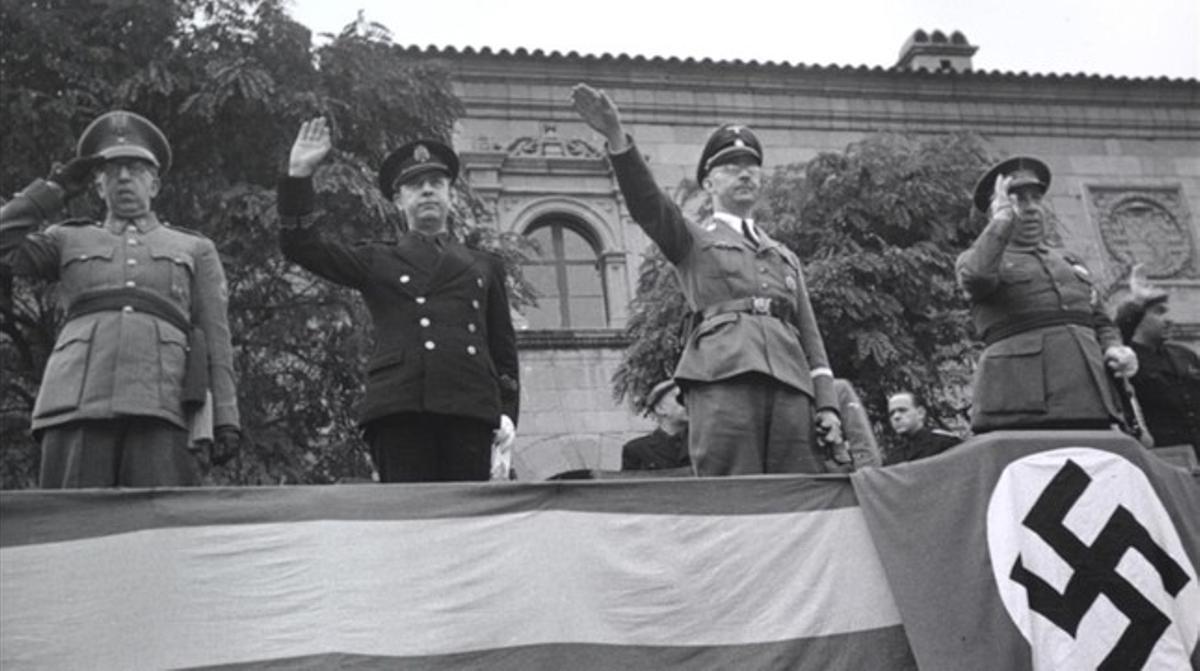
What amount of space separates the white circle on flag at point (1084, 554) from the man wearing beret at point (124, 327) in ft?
8.57

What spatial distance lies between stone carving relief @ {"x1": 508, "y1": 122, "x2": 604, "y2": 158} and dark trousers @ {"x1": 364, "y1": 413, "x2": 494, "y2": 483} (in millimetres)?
12289

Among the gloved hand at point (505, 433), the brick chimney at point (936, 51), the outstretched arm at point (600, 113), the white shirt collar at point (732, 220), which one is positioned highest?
the brick chimney at point (936, 51)

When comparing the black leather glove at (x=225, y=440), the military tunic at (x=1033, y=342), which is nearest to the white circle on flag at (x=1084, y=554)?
the military tunic at (x=1033, y=342)

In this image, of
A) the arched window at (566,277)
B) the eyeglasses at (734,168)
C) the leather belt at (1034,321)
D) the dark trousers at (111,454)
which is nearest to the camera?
the dark trousers at (111,454)

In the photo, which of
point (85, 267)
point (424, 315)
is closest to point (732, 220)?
point (424, 315)

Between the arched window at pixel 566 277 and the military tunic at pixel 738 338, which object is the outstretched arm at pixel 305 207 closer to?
the military tunic at pixel 738 338

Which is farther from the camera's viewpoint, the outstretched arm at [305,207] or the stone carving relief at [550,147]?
the stone carving relief at [550,147]

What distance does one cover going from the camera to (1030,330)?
6.10 meters

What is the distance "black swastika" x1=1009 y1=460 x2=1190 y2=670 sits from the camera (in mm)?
4523

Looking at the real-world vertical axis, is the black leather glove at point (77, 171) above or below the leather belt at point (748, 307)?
above

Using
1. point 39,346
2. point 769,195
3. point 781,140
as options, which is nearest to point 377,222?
point 39,346

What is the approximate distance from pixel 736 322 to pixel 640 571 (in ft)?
4.24

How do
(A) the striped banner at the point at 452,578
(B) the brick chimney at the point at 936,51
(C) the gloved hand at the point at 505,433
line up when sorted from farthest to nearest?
(B) the brick chimney at the point at 936,51, (C) the gloved hand at the point at 505,433, (A) the striped banner at the point at 452,578

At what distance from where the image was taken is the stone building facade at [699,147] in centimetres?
1661
